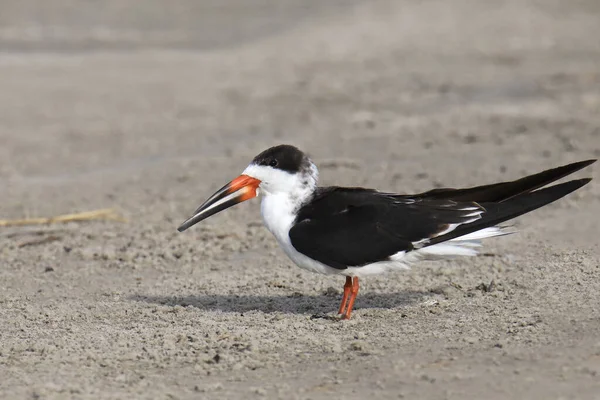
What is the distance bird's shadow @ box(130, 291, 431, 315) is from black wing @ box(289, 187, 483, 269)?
1.64 ft

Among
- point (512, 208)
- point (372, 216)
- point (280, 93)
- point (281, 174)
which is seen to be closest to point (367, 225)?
point (372, 216)

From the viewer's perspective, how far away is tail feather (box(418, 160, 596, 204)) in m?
5.41

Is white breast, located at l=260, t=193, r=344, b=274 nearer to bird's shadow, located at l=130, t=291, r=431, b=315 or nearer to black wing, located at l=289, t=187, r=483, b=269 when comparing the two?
black wing, located at l=289, t=187, r=483, b=269

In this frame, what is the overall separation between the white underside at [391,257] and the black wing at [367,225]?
0.19ft

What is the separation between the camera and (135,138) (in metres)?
11.3

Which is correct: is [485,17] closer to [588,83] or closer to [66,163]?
[588,83]

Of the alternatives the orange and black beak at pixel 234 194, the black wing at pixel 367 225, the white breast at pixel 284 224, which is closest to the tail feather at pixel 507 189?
the black wing at pixel 367 225

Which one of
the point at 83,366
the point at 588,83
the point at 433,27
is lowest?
the point at 83,366

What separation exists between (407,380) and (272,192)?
65.5 inches

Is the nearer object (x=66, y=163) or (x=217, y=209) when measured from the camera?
(x=217, y=209)

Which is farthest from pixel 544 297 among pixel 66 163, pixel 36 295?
pixel 66 163

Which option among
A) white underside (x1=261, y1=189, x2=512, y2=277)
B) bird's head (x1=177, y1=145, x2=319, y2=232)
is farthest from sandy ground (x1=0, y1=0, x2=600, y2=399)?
bird's head (x1=177, y1=145, x2=319, y2=232)

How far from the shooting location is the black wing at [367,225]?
5.41m

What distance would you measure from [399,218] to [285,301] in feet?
3.05
